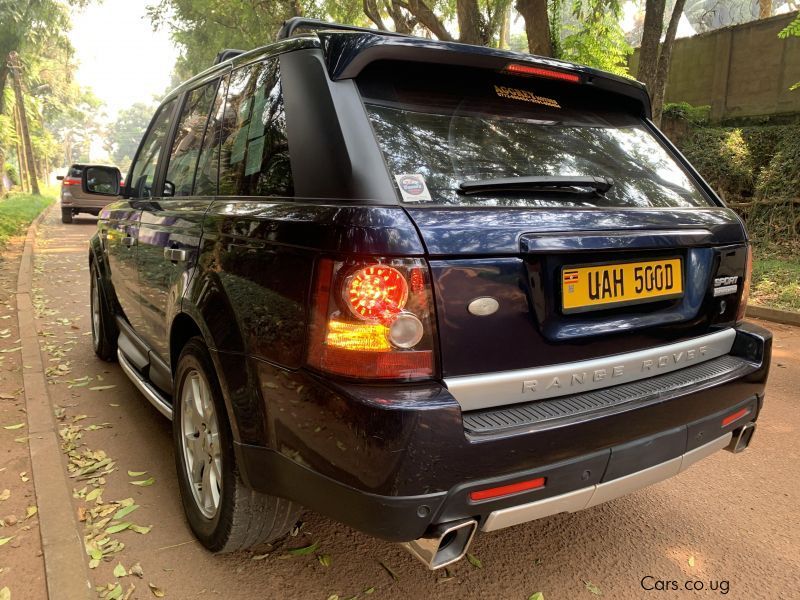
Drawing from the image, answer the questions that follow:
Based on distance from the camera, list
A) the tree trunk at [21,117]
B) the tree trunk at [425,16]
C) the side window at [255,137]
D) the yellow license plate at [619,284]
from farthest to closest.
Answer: the tree trunk at [21,117], the tree trunk at [425,16], the side window at [255,137], the yellow license plate at [619,284]

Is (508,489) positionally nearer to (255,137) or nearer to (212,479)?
(212,479)

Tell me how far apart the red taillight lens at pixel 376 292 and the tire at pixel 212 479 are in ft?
2.61

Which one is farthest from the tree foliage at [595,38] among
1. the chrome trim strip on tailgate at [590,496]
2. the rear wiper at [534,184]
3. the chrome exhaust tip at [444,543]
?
the chrome exhaust tip at [444,543]

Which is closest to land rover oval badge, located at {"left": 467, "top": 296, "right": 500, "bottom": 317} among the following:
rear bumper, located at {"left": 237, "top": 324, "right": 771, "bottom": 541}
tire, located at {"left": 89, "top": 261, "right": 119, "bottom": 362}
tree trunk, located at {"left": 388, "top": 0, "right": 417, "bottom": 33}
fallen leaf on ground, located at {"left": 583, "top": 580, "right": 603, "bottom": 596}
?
rear bumper, located at {"left": 237, "top": 324, "right": 771, "bottom": 541}

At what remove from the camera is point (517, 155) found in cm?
208

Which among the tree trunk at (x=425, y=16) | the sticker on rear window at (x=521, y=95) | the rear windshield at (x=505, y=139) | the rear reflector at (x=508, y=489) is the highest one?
the tree trunk at (x=425, y=16)

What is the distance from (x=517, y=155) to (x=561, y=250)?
0.45 meters

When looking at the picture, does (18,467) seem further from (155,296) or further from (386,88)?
(386,88)

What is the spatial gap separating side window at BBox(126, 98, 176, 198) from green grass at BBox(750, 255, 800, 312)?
650 cm

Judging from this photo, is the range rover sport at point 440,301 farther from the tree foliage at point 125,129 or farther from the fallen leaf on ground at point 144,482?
the tree foliage at point 125,129

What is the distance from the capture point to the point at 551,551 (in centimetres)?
244

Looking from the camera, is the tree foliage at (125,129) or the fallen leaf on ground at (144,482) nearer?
the fallen leaf on ground at (144,482)

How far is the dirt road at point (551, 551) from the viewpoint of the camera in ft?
7.27

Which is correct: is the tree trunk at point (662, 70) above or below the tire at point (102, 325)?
above
